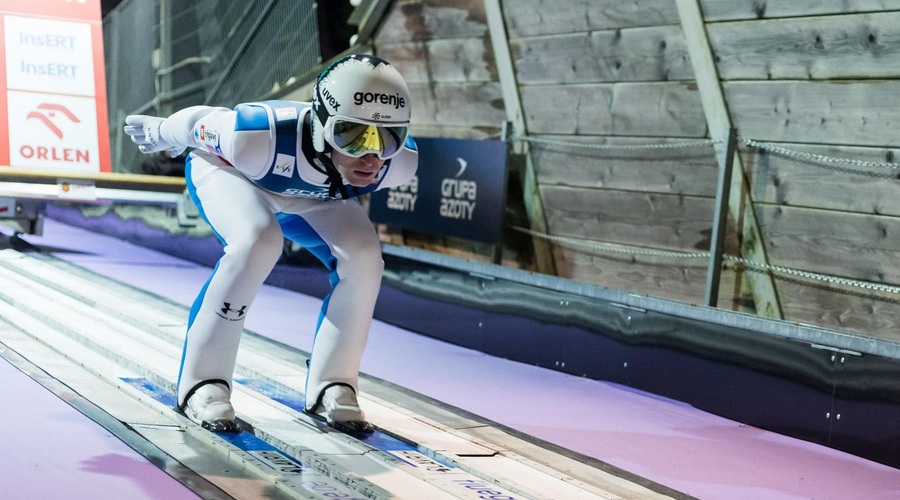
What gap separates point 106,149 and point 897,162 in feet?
20.8

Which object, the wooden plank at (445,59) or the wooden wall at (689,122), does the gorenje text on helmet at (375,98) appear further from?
the wooden plank at (445,59)

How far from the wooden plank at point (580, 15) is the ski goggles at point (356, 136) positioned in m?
2.48

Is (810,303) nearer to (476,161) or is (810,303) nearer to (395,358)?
(395,358)

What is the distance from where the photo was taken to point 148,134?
13.6 ft

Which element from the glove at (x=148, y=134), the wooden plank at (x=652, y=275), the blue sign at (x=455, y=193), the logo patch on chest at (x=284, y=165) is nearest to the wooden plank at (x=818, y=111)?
the wooden plank at (x=652, y=275)

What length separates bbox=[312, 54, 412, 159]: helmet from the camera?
3.43 m

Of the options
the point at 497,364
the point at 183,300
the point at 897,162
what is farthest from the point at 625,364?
the point at 183,300

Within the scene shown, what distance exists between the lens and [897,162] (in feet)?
15.2

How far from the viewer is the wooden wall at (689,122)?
475 cm

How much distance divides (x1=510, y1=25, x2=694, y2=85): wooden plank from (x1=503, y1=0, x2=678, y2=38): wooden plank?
0.04 m

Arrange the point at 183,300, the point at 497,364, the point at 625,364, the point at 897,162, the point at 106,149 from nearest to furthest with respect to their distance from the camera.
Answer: the point at 897,162 → the point at 625,364 → the point at 497,364 → the point at 183,300 → the point at 106,149

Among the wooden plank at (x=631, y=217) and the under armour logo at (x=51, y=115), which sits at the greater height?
the under armour logo at (x=51, y=115)

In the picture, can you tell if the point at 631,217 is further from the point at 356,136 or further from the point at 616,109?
the point at 356,136

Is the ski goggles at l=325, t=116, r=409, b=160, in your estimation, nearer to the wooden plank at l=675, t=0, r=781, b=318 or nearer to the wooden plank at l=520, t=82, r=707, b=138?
the wooden plank at l=675, t=0, r=781, b=318
